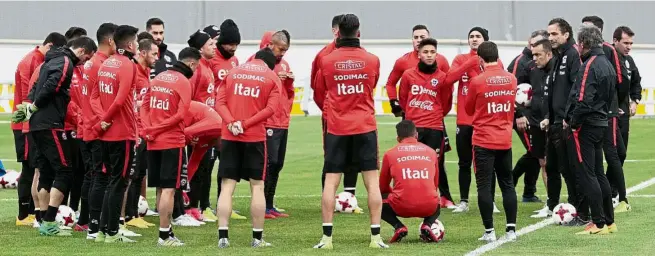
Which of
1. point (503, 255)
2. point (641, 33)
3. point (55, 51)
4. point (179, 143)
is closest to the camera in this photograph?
point (503, 255)

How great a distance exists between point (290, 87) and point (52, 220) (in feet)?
13.2

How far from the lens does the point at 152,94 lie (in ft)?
46.8

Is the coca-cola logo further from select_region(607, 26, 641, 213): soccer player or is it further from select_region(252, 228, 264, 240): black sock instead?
select_region(252, 228, 264, 240): black sock

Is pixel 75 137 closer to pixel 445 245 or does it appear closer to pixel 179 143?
pixel 179 143

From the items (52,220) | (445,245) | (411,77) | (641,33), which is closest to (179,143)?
(52,220)

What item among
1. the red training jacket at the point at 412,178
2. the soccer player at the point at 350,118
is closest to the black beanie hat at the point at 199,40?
the soccer player at the point at 350,118

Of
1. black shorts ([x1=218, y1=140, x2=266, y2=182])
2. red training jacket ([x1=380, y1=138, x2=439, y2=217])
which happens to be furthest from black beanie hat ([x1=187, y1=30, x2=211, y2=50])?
red training jacket ([x1=380, y1=138, x2=439, y2=217])

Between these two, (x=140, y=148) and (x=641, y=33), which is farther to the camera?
(x=641, y=33)

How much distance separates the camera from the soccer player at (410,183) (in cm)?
1398

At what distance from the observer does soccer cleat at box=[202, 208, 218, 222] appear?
1653 centimetres

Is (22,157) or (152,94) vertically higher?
(152,94)

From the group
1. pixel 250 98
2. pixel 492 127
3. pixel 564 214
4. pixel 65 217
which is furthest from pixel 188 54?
pixel 564 214

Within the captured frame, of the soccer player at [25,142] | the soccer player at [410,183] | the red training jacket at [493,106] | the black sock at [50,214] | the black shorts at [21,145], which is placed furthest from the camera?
the black shorts at [21,145]

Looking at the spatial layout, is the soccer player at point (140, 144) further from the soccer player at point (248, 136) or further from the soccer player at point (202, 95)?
the soccer player at point (248, 136)
